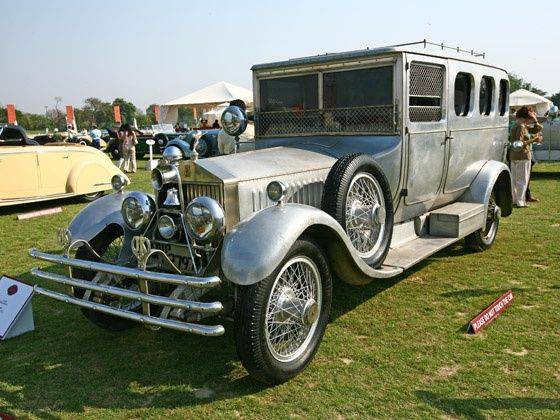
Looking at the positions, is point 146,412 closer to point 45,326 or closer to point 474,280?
point 45,326

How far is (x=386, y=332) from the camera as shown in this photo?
377cm

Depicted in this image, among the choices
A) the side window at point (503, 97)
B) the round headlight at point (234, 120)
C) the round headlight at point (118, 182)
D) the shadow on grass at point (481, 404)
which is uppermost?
the side window at point (503, 97)

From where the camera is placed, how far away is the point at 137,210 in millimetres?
3619

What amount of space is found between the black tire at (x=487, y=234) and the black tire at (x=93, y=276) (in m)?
3.79

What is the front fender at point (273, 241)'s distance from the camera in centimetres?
276

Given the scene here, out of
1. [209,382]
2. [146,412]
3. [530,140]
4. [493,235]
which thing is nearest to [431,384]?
[209,382]

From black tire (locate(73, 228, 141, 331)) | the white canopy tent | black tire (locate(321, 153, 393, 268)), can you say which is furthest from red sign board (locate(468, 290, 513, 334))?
the white canopy tent

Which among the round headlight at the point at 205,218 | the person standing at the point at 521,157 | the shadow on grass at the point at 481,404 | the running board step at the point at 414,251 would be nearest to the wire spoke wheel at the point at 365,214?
the running board step at the point at 414,251

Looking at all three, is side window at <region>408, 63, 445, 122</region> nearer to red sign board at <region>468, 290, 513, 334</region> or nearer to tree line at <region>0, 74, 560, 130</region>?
red sign board at <region>468, 290, 513, 334</region>

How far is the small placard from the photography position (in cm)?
380

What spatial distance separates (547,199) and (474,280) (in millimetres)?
5367

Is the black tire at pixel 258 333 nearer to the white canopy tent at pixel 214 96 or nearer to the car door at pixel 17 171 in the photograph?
the car door at pixel 17 171

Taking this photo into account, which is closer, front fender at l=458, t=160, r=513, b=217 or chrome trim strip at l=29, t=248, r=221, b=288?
chrome trim strip at l=29, t=248, r=221, b=288

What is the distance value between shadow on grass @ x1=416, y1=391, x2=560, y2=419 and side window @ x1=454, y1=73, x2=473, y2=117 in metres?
3.34
